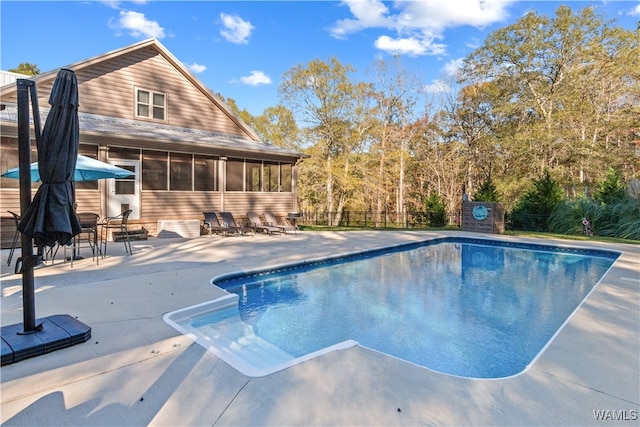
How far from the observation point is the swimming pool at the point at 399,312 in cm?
412

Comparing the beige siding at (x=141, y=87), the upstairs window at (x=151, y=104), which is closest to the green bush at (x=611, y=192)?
the beige siding at (x=141, y=87)

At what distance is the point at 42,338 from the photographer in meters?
3.21

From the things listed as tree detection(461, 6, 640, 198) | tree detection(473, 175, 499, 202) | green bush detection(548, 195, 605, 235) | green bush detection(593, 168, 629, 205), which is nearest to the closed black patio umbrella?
tree detection(473, 175, 499, 202)

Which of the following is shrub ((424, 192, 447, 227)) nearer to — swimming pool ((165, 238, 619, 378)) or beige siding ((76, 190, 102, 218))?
swimming pool ((165, 238, 619, 378))

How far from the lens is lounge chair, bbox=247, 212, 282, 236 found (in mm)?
13055

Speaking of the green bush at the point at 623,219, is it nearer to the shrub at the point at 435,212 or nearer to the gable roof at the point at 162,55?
the shrub at the point at 435,212

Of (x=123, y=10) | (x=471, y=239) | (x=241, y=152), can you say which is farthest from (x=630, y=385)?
(x=123, y=10)

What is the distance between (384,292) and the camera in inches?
263

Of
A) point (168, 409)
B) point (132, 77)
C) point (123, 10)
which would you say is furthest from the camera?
point (123, 10)

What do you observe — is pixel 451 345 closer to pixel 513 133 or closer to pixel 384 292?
pixel 384 292

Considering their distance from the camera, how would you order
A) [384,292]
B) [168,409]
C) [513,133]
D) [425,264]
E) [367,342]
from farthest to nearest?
1. [513,133]
2. [425,264]
3. [384,292]
4. [367,342]
5. [168,409]

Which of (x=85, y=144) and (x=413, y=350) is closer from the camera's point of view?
(x=413, y=350)

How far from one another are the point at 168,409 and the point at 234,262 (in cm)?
536

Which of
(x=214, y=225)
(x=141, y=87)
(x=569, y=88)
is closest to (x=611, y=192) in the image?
(x=569, y=88)
